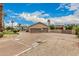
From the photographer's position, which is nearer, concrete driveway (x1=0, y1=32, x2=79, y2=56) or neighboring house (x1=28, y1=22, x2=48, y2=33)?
concrete driveway (x1=0, y1=32, x2=79, y2=56)

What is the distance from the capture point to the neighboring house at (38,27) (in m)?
5.01

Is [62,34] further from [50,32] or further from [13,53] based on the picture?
[13,53]

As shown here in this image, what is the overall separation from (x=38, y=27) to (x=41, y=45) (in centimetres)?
32

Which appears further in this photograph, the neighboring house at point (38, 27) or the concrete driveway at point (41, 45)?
the neighboring house at point (38, 27)

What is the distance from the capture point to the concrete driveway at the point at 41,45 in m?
4.87

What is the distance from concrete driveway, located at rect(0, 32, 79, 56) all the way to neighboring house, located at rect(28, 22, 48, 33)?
2.9 inches

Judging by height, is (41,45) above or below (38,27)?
below

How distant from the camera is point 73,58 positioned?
478 centimetres

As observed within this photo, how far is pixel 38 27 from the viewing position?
4996 millimetres

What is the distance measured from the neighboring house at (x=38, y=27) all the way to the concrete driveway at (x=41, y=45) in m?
0.07

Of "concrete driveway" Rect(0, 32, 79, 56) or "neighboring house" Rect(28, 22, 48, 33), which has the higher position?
"neighboring house" Rect(28, 22, 48, 33)

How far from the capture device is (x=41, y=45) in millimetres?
4980

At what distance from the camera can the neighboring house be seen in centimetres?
501

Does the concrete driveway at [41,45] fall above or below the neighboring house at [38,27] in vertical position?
below
